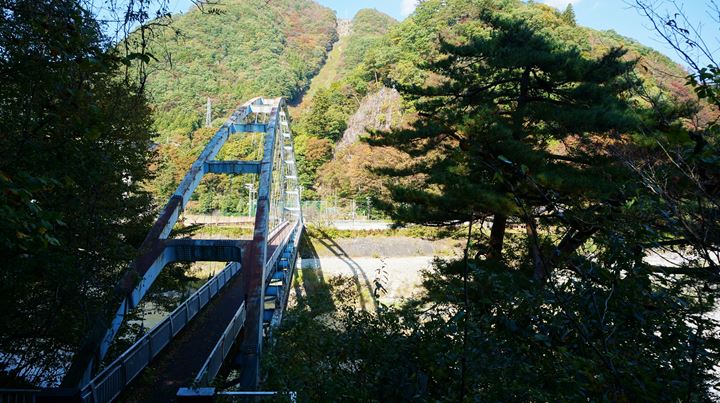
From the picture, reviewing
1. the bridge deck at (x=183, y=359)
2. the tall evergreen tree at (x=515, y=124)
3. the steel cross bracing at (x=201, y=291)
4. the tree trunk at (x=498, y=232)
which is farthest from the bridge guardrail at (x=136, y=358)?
the tree trunk at (x=498, y=232)

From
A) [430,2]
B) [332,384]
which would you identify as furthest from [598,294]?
[430,2]

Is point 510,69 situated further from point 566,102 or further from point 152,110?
point 152,110

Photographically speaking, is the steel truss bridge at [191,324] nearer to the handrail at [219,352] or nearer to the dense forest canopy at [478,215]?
the handrail at [219,352]

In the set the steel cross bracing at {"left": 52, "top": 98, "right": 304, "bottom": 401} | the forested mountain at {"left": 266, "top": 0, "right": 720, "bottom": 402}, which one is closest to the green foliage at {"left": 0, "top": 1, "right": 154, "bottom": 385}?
the steel cross bracing at {"left": 52, "top": 98, "right": 304, "bottom": 401}

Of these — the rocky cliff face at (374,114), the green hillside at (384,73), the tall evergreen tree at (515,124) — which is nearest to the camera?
the tall evergreen tree at (515,124)

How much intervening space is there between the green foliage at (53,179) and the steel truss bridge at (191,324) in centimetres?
64

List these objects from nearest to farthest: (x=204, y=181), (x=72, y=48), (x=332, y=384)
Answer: (x=332, y=384), (x=72, y=48), (x=204, y=181)

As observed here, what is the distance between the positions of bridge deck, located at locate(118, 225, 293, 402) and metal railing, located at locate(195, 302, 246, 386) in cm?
19

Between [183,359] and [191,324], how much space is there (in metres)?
1.92

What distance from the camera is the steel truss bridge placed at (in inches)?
219

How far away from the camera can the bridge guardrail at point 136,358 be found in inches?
200

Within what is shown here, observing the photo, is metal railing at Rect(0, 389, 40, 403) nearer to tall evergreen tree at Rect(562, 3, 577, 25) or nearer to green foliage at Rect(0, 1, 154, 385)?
green foliage at Rect(0, 1, 154, 385)

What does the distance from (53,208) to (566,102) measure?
30.3 feet

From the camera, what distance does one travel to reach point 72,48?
3.46 metres
